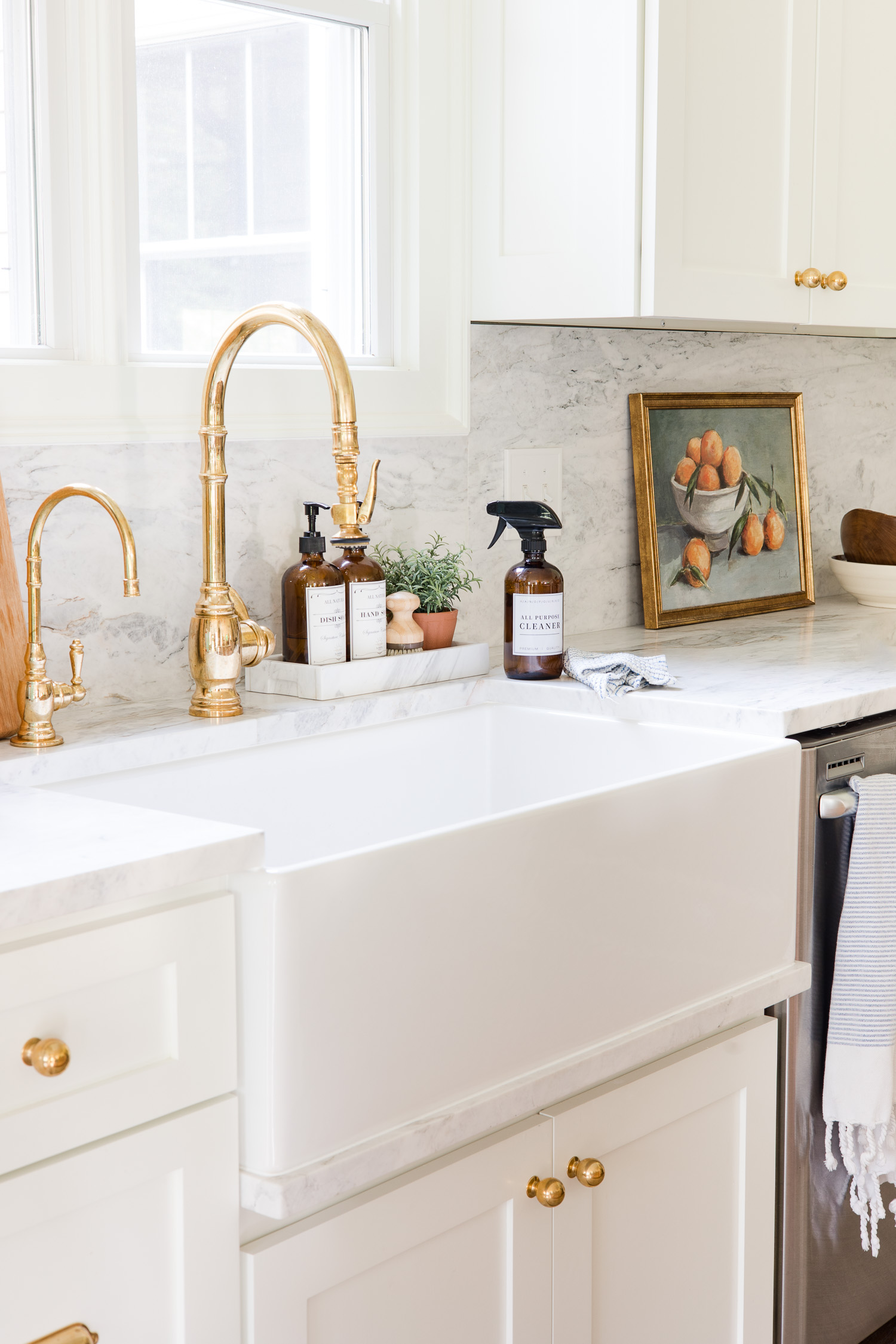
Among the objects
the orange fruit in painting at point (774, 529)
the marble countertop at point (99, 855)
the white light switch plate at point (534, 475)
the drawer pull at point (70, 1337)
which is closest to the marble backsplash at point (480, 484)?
the white light switch plate at point (534, 475)

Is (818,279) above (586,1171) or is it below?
above

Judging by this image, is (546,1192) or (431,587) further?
(431,587)

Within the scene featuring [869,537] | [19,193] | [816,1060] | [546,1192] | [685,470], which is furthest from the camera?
[869,537]

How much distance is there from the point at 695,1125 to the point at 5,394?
3.43 feet

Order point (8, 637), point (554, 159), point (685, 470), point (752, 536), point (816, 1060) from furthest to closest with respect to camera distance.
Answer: point (752, 536)
point (685, 470)
point (554, 159)
point (816, 1060)
point (8, 637)

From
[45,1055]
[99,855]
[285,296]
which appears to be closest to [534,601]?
[285,296]

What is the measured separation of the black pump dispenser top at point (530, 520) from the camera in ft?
5.93

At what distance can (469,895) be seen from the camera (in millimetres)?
1165

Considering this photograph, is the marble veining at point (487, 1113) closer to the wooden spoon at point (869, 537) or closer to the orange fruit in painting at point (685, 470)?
the orange fruit in painting at point (685, 470)

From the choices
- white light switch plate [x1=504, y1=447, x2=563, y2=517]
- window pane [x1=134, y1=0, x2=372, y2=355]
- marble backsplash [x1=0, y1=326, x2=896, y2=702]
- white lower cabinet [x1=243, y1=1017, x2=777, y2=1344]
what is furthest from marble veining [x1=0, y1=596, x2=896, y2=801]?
window pane [x1=134, y1=0, x2=372, y2=355]

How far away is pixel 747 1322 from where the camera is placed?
158 cm

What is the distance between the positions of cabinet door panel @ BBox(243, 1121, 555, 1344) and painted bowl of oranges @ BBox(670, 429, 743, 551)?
4.32ft

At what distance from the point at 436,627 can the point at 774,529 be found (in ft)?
3.09

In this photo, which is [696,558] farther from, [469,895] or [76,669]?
[469,895]
